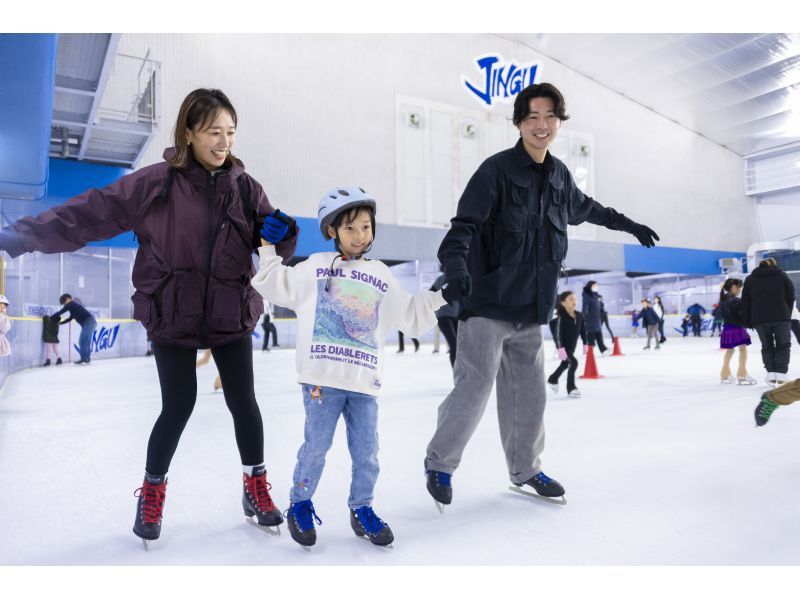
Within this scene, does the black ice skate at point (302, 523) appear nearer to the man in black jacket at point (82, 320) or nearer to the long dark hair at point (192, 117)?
the long dark hair at point (192, 117)

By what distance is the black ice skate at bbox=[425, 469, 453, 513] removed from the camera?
71.4 inches

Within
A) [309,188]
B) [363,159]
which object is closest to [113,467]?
[309,188]

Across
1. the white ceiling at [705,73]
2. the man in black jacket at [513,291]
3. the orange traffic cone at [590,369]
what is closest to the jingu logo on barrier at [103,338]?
the orange traffic cone at [590,369]

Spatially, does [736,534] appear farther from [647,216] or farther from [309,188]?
[647,216]

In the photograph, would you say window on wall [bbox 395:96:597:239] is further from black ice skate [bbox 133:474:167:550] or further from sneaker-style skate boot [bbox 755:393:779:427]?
black ice skate [bbox 133:474:167:550]

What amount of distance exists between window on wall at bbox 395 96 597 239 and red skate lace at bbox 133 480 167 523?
1286 cm

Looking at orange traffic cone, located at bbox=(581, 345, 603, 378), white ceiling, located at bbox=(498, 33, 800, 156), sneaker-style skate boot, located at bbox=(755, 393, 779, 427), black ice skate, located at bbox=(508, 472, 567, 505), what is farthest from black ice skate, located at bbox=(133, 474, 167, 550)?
white ceiling, located at bbox=(498, 33, 800, 156)

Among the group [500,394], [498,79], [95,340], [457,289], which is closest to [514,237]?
[457,289]

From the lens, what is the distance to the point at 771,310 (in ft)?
14.5

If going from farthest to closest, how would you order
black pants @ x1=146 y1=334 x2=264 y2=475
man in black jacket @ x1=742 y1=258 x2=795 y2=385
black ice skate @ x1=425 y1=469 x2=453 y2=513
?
man in black jacket @ x1=742 y1=258 x2=795 y2=385
black ice skate @ x1=425 y1=469 x2=453 y2=513
black pants @ x1=146 y1=334 x2=264 y2=475

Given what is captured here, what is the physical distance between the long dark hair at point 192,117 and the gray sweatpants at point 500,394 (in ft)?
3.13

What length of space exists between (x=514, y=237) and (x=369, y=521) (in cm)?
92

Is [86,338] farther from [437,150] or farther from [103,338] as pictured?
[437,150]
